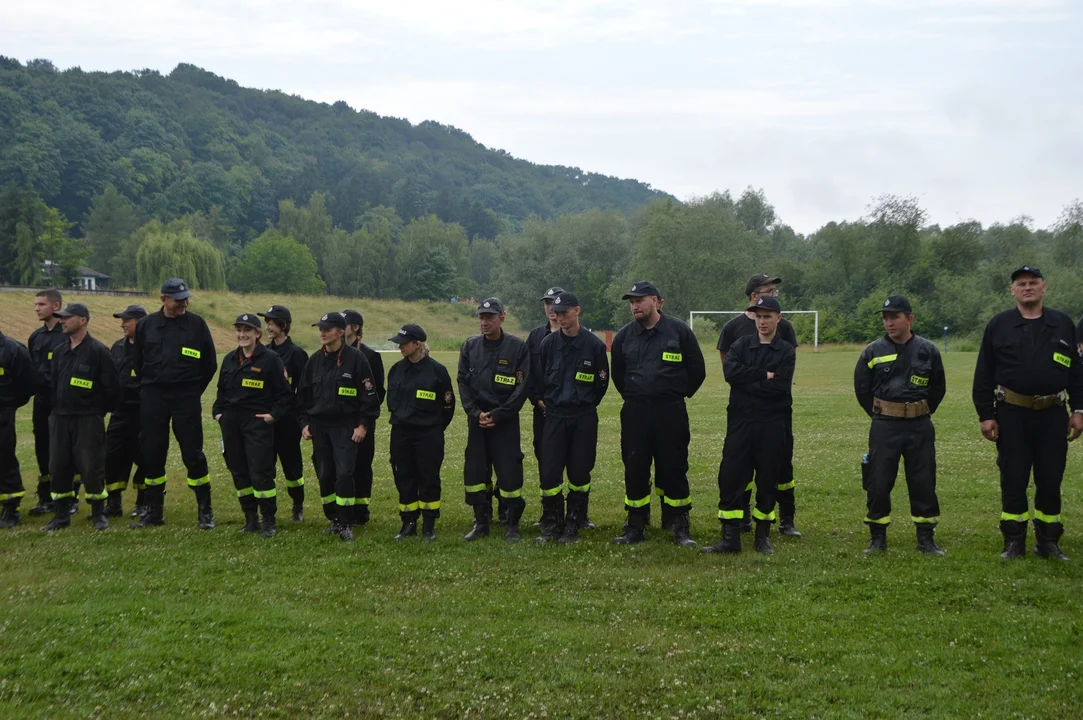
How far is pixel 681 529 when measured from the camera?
9.91 m

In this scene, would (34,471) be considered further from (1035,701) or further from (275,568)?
(1035,701)

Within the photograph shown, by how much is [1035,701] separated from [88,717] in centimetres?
543

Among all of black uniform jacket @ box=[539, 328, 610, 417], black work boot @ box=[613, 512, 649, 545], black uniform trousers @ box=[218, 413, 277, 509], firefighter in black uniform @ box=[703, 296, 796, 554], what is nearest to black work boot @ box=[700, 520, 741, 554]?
firefighter in black uniform @ box=[703, 296, 796, 554]

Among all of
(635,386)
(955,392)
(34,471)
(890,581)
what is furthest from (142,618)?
(955,392)

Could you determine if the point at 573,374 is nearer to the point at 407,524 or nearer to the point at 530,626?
the point at 407,524

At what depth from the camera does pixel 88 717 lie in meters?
5.58

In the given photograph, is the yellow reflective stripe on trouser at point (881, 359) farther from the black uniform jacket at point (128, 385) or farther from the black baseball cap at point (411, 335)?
the black uniform jacket at point (128, 385)

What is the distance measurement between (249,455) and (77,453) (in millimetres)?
1997

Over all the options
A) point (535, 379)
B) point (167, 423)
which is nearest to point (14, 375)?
point (167, 423)

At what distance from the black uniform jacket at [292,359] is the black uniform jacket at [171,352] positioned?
89 centimetres

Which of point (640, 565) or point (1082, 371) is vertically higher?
point (1082, 371)

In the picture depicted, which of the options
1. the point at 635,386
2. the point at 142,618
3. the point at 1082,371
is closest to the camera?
the point at 142,618

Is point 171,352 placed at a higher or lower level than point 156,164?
lower

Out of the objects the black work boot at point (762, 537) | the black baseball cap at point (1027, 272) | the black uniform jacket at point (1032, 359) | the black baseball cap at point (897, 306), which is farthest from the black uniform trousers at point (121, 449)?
the black baseball cap at point (1027, 272)
